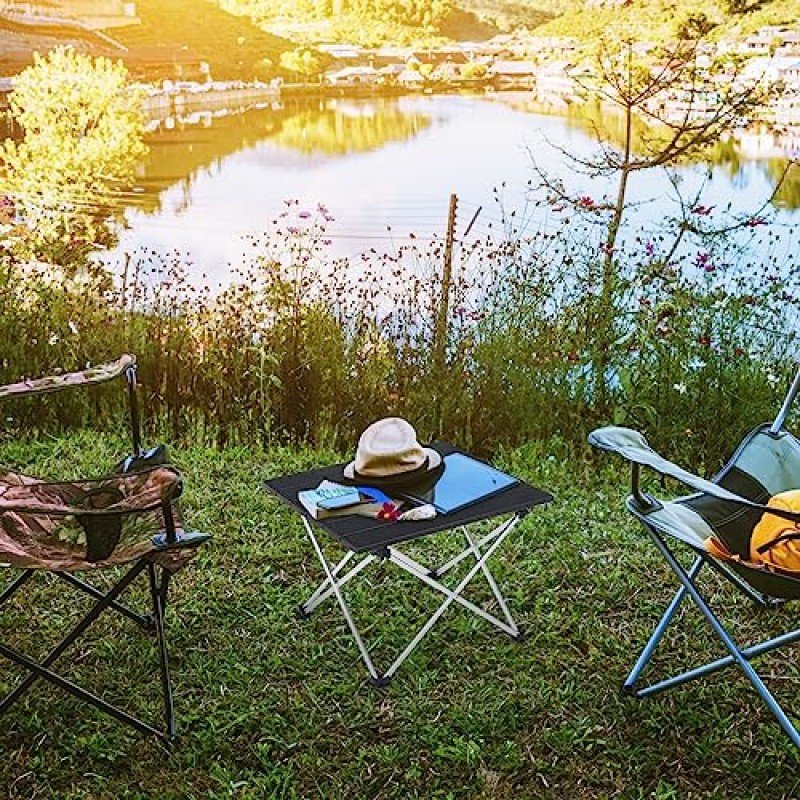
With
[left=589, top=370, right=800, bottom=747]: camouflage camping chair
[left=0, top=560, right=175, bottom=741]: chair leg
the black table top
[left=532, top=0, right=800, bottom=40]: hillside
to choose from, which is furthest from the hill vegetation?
[left=0, top=560, right=175, bottom=741]: chair leg

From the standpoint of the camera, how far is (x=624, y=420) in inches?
160

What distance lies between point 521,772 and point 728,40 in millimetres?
4427

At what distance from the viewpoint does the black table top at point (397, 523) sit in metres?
2.36

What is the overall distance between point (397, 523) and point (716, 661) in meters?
0.75

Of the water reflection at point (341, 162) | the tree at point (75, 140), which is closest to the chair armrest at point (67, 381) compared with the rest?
the tree at point (75, 140)

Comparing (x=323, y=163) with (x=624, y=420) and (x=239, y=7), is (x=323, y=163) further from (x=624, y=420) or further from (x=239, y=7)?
(x=624, y=420)

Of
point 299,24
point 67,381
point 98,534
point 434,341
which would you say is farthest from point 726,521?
point 299,24

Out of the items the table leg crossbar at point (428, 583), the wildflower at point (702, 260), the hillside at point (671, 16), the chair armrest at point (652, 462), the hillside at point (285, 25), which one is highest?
the hillside at point (671, 16)

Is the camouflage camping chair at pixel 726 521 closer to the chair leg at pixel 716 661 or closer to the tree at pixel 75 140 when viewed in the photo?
the chair leg at pixel 716 661

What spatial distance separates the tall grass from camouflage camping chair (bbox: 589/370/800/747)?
1.29 m

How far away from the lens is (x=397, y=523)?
7.98ft

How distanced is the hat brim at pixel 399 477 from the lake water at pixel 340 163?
350 centimetres

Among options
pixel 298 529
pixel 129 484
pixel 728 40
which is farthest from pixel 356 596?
pixel 728 40

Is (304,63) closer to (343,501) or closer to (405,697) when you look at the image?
(343,501)
